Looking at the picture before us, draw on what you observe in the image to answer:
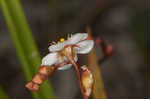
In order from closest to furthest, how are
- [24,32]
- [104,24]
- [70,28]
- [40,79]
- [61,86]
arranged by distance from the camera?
[40,79], [24,32], [61,86], [70,28], [104,24]

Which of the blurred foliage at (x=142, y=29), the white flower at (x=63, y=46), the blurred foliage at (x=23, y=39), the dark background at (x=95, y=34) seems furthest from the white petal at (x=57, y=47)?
the blurred foliage at (x=142, y=29)

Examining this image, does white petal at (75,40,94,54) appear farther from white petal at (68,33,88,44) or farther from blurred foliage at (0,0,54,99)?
blurred foliage at (0,0,54,99)

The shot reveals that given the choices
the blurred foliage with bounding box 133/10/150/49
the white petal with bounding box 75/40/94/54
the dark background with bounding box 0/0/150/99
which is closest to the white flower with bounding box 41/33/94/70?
the white petal with bounding box 75/40/94/54

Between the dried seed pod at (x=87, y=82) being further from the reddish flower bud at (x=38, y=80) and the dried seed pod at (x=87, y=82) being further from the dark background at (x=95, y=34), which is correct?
the dark background at (x=95, y=34)

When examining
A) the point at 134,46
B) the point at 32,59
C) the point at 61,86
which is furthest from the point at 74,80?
the point at 32,59

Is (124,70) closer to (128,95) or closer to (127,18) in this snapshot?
(128,95)

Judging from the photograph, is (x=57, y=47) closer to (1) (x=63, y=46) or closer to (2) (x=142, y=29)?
(1) (x=63, y=46)
